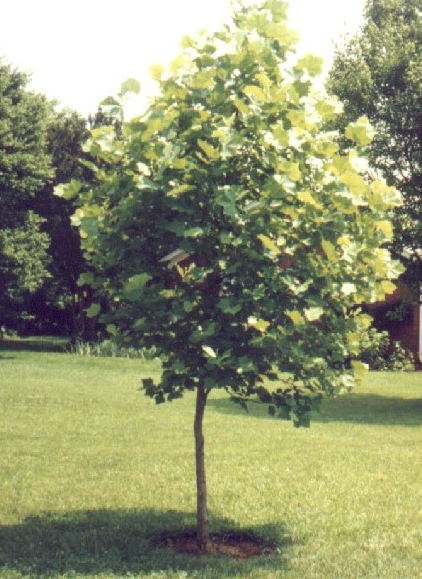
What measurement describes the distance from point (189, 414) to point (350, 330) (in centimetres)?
1080

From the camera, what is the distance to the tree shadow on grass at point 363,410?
58.9ft

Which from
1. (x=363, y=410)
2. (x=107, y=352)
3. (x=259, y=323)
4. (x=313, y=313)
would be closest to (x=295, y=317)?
(x=313, y=313)

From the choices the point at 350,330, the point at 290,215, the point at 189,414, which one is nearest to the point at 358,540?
the point at 350,330

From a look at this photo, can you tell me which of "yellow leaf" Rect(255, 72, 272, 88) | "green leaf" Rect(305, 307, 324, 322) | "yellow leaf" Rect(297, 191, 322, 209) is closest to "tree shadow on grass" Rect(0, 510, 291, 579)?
"green leaf" Rect(305, 307, 324, 322)

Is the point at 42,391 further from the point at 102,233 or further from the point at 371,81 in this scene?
the point at 102,233

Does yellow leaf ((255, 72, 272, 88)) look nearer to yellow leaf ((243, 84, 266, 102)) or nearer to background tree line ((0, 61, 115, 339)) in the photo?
yellow leaf ((243, 84, 266, 102))

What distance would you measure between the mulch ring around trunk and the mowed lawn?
145 mm

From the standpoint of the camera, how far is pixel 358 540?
812cm

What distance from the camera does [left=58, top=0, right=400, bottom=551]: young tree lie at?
7113mm

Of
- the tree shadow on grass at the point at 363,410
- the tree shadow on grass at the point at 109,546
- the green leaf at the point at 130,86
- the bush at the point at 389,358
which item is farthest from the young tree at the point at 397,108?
the green leaf at the point at 130,86

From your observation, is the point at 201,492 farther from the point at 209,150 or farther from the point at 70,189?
the point at 209,150

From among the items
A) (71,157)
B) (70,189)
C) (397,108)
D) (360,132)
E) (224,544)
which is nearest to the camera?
(360,132)

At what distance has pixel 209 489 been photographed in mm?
10359

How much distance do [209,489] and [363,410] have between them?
33.1 ft
